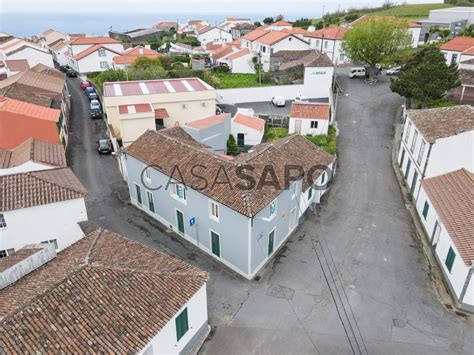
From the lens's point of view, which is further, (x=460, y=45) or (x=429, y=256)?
(x=460, y=45)

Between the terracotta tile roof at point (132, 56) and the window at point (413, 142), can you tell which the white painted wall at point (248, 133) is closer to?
the window at point (413, 142)

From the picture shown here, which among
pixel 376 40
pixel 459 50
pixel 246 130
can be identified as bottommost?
pixel 246 130

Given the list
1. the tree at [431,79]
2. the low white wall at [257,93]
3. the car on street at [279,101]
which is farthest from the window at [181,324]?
the low white wall at [257,93]

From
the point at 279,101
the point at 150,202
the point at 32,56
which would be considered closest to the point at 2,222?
the point at 150,202

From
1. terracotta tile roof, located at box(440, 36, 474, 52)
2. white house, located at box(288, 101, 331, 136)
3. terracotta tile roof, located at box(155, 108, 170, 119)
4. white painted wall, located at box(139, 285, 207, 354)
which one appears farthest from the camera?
terracotta tile roof, located at box(440, 36, 474, 52)

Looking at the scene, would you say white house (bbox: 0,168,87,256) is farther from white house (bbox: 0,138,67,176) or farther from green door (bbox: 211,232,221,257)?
green door (bbox: 211,232,221,257)

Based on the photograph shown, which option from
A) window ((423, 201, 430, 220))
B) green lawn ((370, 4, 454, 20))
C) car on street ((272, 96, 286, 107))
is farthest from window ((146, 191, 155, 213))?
green lawn ((370, 4, 454, 20))

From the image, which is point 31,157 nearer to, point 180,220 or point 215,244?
point 180,220
